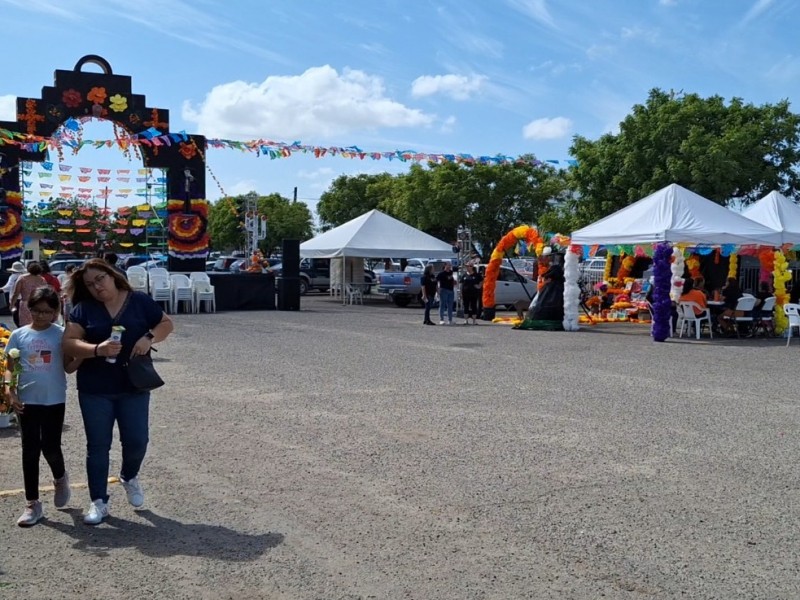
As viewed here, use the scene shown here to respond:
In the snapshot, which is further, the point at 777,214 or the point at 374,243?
the point at 374,243

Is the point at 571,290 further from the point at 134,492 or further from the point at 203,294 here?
the point at 134,492

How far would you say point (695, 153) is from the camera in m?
33.0

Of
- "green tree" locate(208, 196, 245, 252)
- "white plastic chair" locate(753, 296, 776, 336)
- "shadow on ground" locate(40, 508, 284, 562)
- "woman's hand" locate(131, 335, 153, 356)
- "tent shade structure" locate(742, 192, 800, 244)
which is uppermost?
"green tree" locate(208, 196, 245, 252)

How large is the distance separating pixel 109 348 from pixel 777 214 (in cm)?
1902

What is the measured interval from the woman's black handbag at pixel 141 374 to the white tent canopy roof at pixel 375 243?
865 inches

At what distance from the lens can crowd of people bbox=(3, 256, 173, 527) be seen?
5004mm

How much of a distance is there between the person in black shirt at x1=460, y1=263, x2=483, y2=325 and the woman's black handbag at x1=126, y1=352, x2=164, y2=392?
1643cm

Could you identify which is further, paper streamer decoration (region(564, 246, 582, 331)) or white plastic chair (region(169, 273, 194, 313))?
white plastic chair (region(169, 273, 194, 313))

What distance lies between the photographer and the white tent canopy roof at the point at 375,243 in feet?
90.2

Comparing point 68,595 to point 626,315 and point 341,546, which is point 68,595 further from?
point 626,315

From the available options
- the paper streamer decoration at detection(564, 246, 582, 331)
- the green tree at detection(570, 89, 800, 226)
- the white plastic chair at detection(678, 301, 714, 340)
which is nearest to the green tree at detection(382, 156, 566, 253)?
the green tree at detection(570, 89, 800, 226)

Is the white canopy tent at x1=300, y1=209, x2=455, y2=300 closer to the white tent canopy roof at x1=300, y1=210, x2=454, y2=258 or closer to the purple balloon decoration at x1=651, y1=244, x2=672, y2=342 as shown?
the white tent canopy roof at x1=300, y1=210, x2=454, y2=258

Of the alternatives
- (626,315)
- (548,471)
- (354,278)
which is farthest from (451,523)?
(354,278)

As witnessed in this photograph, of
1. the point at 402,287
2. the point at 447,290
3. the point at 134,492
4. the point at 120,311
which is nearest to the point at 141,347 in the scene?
the point at 120,311
